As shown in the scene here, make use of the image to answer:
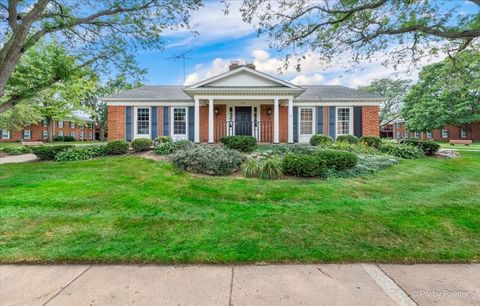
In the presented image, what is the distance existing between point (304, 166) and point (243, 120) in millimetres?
9655

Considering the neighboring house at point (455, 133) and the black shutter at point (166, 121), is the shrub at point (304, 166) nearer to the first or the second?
the black shutter at point (166, 121)

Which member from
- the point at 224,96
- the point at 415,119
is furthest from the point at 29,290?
the point at 415,119

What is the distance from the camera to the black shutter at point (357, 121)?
1614cm

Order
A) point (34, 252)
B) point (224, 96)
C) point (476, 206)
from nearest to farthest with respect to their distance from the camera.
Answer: point (34, 252)
point (476, 206)
point (224, 96)

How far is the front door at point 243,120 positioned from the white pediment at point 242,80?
74.0 inches

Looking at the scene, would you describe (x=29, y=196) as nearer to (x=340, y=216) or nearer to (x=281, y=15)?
(x=340, y=216)

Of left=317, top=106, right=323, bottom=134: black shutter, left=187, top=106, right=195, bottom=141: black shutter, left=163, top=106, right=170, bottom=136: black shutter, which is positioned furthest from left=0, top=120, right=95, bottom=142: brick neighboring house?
left=317, top=106, right=323, bottom=134: black shutter

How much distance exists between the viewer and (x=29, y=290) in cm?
272

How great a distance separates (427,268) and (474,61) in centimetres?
813

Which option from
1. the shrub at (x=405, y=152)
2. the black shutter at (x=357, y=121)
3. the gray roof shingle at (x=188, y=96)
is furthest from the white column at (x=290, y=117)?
the shrub at (x=405, y=152)

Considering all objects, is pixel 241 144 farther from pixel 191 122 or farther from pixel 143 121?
pixel 143 121

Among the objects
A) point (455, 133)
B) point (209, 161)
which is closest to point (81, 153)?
point (209, 161)

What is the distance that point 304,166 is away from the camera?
7.38 metres

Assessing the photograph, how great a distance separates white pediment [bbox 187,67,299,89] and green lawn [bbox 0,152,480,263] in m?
8.48
